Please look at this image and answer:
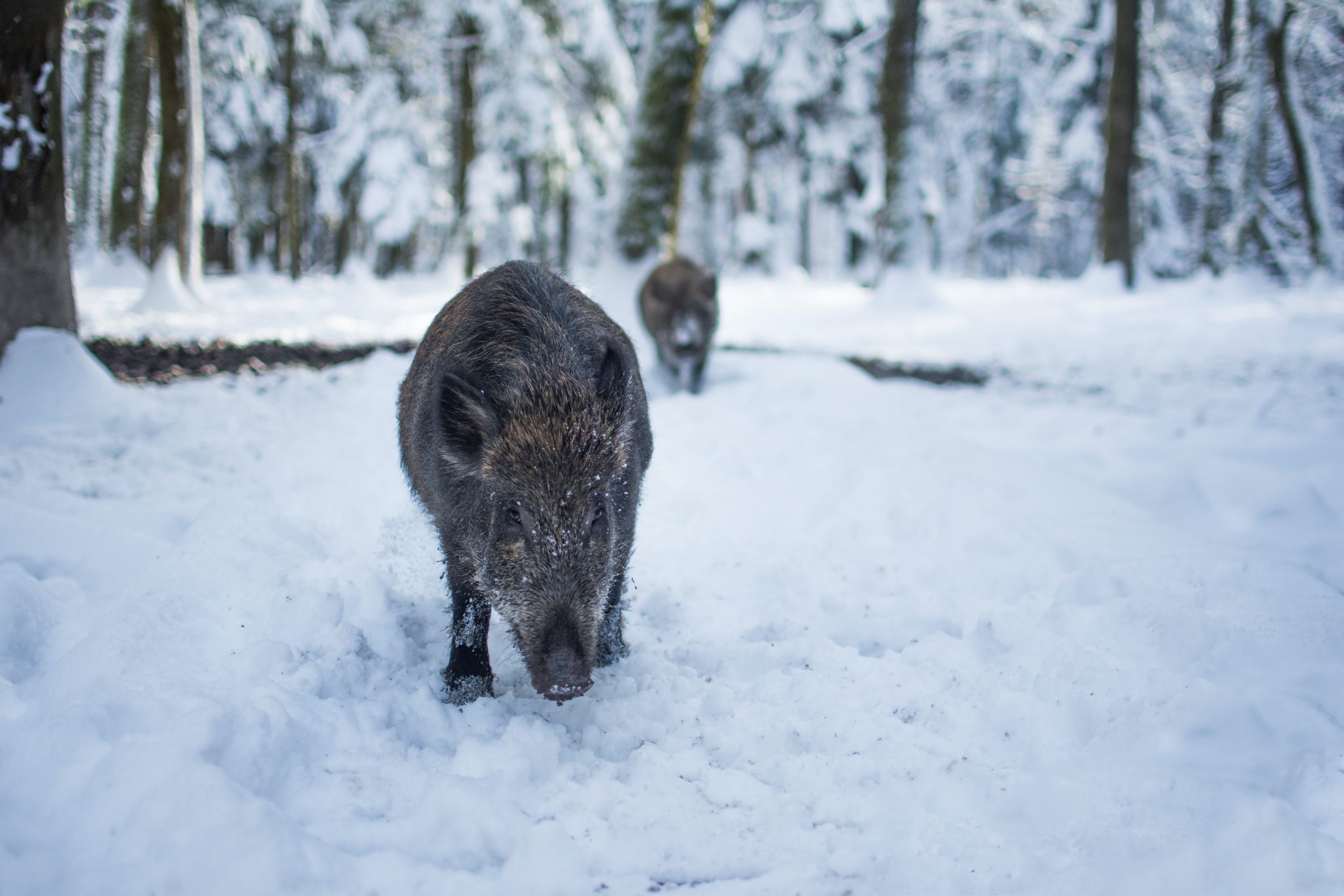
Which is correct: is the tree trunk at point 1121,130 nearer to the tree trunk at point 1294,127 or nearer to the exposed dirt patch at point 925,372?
the tree trunk at point 1294,127

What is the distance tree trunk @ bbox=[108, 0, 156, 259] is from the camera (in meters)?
17.5

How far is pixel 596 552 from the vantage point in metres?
2.71

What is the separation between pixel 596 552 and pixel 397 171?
2528 centimetres

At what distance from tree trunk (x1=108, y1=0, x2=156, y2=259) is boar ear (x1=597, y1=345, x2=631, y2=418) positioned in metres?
19.0

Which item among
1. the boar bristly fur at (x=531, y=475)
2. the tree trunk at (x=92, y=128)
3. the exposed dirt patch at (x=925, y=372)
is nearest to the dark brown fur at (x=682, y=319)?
the exposed dirt patch at (x=925, y=372)

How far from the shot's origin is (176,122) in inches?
482

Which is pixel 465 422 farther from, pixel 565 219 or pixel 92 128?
pixel 92 128

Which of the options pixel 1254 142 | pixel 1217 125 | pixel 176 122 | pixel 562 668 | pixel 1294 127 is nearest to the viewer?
pixel 562 668

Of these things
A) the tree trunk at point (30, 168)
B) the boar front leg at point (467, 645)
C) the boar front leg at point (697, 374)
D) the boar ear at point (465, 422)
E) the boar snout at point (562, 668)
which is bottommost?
the boar front leg at point (467, 645)

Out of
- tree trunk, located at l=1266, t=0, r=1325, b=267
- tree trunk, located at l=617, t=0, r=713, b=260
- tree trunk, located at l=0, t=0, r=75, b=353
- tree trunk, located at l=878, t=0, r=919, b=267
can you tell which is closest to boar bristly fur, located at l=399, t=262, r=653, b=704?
tree trunk, located at l=0, t=0, r=75, b=353

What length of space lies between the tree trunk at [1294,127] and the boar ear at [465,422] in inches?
692

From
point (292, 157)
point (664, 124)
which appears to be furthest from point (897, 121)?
point (292, 157)

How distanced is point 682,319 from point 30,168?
18.7 ft

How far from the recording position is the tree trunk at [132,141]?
17531 millimetres
